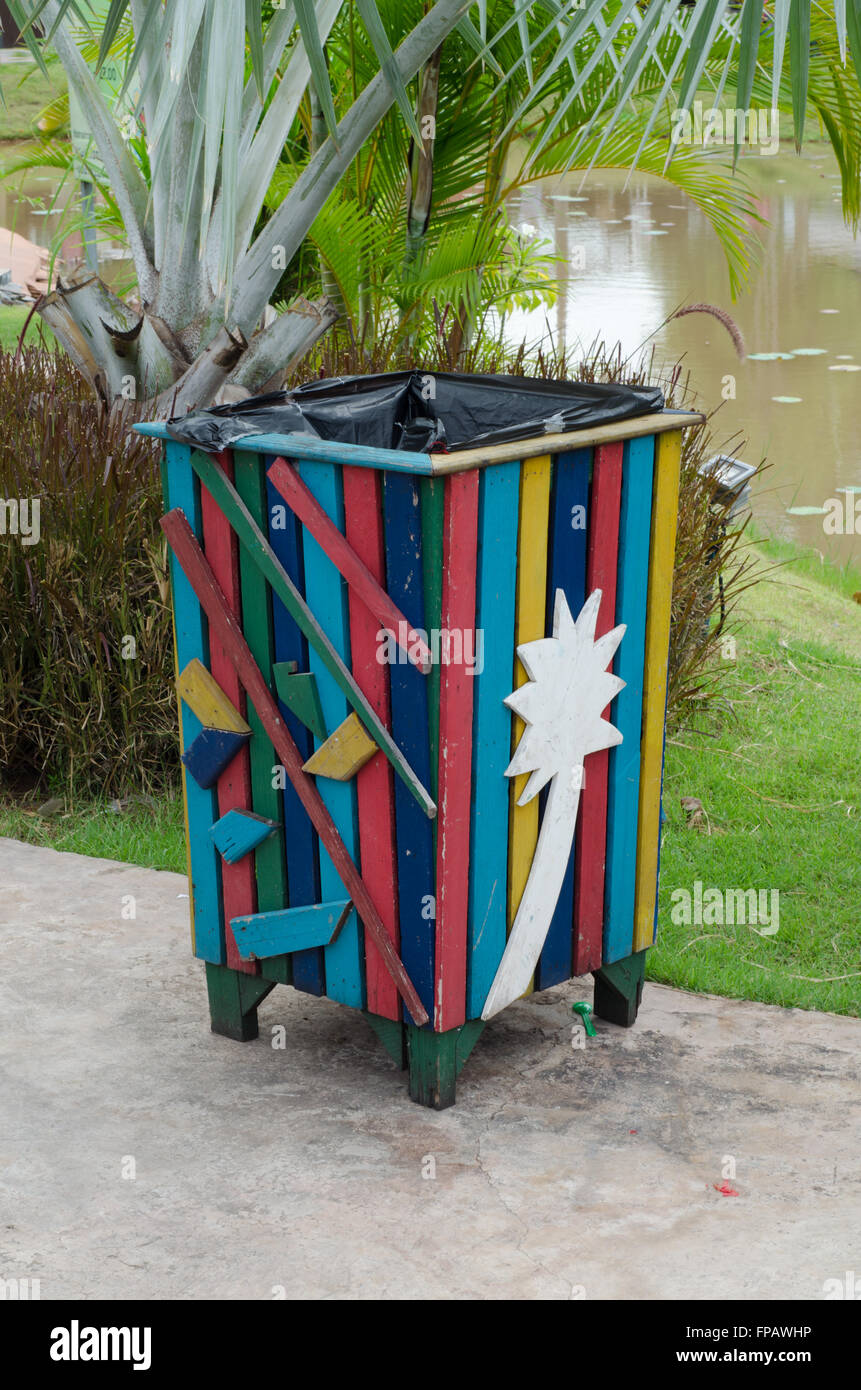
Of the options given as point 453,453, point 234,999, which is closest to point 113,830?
point 234,999

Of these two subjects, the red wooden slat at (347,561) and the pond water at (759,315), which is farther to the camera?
the pond water at (759,315)

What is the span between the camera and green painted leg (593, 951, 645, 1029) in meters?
3.29

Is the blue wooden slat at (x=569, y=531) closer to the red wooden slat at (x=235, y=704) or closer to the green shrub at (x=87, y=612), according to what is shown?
the red wooden slat at (x=235, y=704)

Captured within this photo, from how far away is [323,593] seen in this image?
2.83 metres

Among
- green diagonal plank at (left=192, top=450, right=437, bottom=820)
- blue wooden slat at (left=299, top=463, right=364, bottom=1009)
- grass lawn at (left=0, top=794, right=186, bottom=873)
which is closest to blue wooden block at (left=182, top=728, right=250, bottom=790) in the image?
blue wooden slat at (left=299, top=463, right=364, bottom=1009)

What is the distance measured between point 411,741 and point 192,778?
0.62 meters

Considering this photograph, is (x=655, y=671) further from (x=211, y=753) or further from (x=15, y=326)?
(x=15, y=326)

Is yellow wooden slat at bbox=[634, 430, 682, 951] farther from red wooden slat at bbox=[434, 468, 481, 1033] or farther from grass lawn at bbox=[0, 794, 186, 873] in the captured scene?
grass lawn at bbox=[0, 794, 186, 873]

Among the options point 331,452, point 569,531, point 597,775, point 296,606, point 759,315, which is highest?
point 759,315

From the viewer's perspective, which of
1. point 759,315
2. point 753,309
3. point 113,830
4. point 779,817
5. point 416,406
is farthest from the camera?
point 753,309

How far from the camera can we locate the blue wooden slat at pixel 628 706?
3.01 metres

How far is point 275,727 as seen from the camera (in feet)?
9.65

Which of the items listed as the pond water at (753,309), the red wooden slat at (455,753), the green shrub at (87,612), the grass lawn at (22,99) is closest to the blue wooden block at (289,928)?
the red wooden slat at (455,753)

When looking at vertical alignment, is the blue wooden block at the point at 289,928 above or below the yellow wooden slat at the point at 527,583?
below
